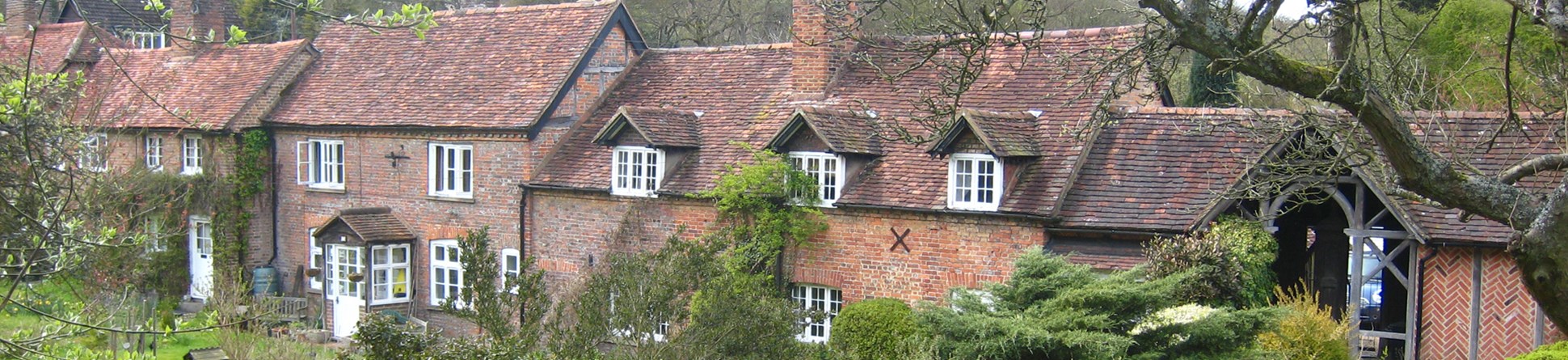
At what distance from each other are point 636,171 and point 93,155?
7885 mm

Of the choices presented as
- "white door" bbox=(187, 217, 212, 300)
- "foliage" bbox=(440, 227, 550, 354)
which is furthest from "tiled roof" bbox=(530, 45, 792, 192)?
"white door" bbox=(187, 217, 212, 300)

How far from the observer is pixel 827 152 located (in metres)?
20.4

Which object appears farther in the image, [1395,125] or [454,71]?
[454,71]

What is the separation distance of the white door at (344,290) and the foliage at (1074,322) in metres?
14.5

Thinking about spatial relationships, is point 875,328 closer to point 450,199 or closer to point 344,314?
point 450,199

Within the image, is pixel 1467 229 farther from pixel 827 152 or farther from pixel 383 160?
pixel 383 160

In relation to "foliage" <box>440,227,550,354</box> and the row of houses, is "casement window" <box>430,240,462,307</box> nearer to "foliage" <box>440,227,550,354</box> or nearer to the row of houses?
the row of houses

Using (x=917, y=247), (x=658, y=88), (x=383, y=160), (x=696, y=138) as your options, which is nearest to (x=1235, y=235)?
(x=917, y=247)

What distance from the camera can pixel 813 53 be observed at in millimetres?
22250

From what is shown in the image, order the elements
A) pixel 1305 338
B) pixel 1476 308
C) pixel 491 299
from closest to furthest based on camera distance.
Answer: pixel 491 299, pixel 1305 338, pixel 1476 308

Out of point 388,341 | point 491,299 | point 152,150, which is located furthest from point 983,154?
point 152,150

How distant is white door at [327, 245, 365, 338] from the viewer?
A: 25750 mm

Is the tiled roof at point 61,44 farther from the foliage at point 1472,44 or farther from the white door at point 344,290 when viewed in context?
the foliage at point 1472,44

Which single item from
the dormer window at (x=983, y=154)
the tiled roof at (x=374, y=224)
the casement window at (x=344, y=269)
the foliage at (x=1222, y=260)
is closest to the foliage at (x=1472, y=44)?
the foliage at (x=1222, y=260)
